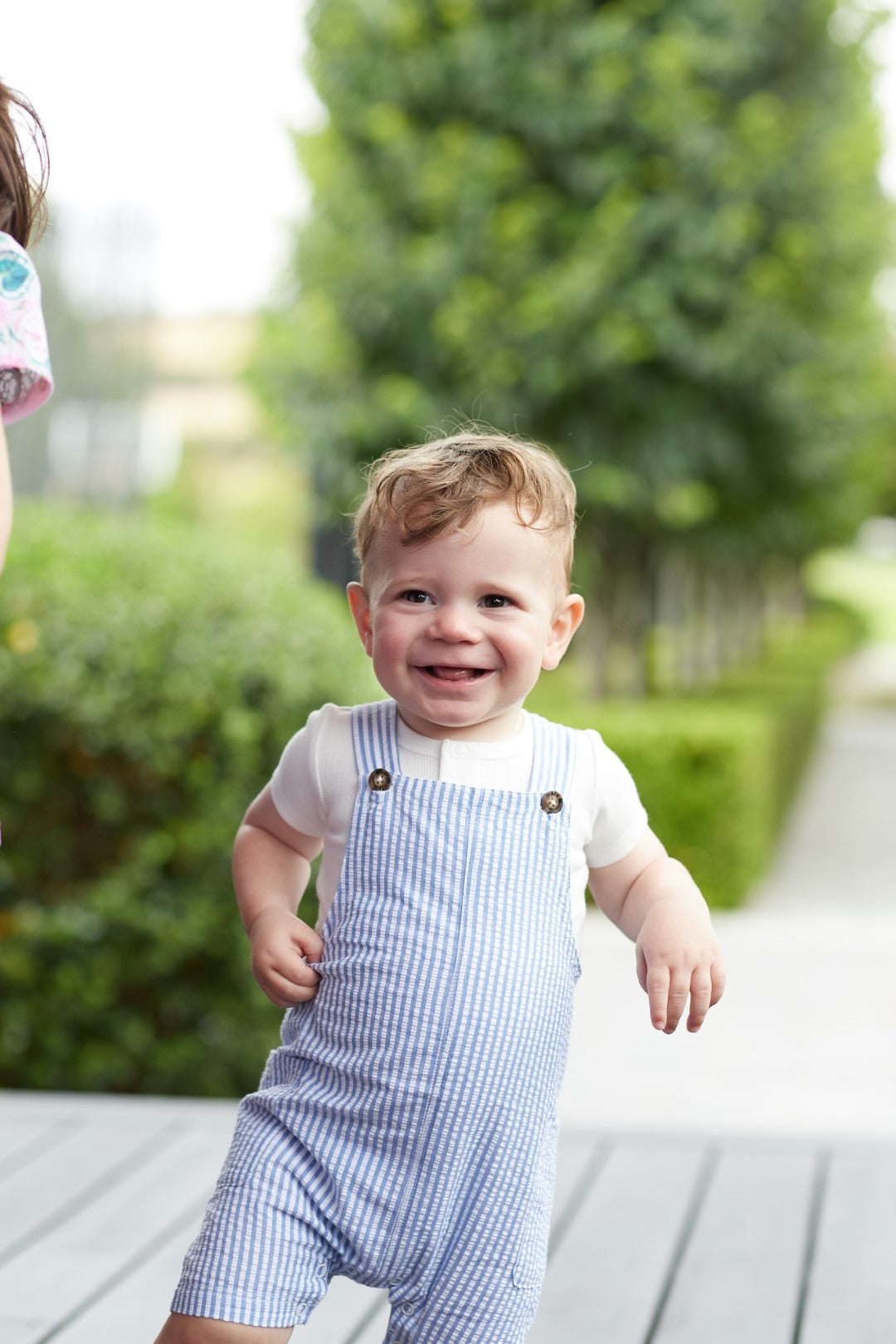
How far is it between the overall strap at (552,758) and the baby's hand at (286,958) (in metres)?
0.28

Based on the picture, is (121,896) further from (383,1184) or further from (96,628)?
(383,1184)

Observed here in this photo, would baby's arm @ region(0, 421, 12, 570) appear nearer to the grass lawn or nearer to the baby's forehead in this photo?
the baby's forehead

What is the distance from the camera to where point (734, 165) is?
9.59 meters

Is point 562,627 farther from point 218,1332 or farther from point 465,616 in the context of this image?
point 218,1332

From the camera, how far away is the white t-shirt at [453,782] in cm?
174

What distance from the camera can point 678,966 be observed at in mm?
1687

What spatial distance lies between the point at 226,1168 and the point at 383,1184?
6.2 inches

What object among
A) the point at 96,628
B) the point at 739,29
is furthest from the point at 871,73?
the point at 96,628

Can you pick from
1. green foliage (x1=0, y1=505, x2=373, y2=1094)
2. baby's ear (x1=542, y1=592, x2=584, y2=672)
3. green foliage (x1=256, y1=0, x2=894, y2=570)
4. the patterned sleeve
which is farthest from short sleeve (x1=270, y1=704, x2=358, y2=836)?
green foliage (x1=256, y1=0, x2=894, y2=570)

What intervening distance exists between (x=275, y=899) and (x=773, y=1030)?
463 cm

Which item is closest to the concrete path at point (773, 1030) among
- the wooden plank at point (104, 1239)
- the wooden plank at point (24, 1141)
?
the wooden plank at point (104, 1239)

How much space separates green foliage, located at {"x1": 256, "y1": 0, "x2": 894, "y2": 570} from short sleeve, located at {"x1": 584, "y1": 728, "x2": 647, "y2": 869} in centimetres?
758

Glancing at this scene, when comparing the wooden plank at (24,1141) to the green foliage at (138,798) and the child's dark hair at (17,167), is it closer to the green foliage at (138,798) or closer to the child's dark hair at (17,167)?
the green foliage at (138,798)

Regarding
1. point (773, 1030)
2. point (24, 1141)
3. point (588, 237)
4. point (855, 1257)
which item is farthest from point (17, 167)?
point (588, 237)
